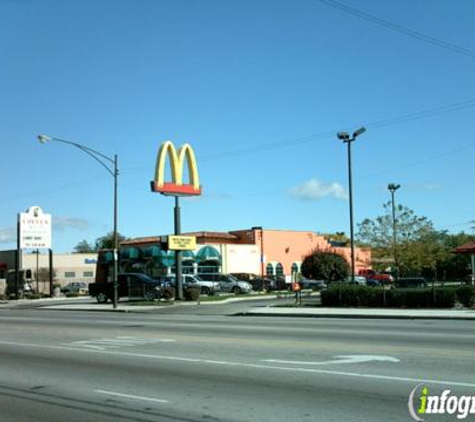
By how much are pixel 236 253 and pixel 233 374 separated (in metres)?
65.7

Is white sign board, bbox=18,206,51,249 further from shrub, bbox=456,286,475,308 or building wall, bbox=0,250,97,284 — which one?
shrub, bbox=456,286,475,308

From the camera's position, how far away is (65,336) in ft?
62.3

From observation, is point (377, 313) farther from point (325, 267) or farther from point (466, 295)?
point (325, 267)

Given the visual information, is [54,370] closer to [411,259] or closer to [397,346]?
[397,346]

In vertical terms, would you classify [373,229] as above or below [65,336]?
above

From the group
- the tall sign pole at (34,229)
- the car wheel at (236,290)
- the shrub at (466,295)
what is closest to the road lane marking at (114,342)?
the shrub at (466,295)

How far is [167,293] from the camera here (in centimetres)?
3997

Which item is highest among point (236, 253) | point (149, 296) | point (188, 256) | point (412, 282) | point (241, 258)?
point (236, 253)

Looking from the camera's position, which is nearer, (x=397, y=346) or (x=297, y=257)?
(x=397, y=346)

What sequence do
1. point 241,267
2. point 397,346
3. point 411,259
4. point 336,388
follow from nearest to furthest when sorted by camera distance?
1. point 336,388
2. point 397,346
3. point 411,259
4. point 241,267

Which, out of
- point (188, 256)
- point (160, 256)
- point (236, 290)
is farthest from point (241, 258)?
point (236, 290)

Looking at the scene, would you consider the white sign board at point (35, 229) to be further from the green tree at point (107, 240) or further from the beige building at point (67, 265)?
the green tree at point (107, 240)

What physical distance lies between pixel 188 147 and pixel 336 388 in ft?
114

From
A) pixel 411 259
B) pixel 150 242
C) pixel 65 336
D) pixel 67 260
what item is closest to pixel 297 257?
pixel 150 242
